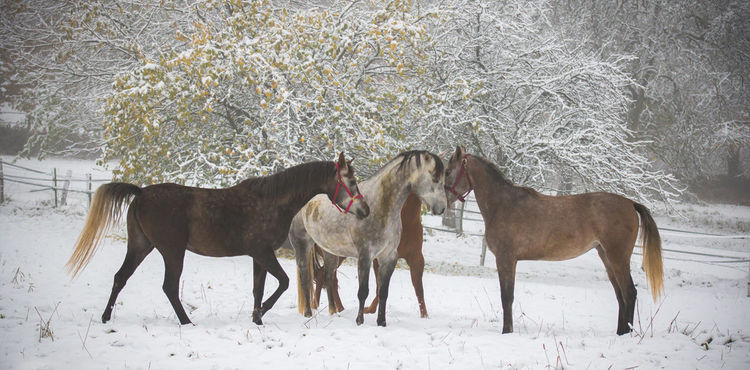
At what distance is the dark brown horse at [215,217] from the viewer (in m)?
5.03

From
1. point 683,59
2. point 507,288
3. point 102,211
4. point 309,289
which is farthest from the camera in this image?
point 683,59

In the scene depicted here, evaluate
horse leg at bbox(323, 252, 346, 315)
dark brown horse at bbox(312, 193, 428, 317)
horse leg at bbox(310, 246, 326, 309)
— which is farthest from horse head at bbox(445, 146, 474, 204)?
→ horse leg at bbox(310, 246, 326, 309)

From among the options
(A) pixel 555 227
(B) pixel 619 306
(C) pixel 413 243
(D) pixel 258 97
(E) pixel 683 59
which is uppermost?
(E) pixel 683 59

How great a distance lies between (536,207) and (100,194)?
186 inches

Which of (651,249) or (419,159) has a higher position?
(419,159)

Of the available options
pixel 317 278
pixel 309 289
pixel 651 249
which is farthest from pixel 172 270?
pixel 651 249

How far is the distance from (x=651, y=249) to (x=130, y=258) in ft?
18.8

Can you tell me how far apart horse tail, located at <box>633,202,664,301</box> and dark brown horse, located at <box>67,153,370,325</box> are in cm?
308

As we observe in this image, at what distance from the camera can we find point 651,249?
536cm

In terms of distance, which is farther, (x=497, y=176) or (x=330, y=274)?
(x=330, y=274)

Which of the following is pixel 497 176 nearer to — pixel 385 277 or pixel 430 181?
pixel 430 181

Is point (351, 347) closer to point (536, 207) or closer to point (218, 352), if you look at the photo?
point (218, 352)

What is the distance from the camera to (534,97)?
1234 centimetres

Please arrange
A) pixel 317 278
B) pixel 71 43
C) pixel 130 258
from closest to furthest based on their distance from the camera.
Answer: pixel 130 258 < pixel 317 278 < pixel 71 43
